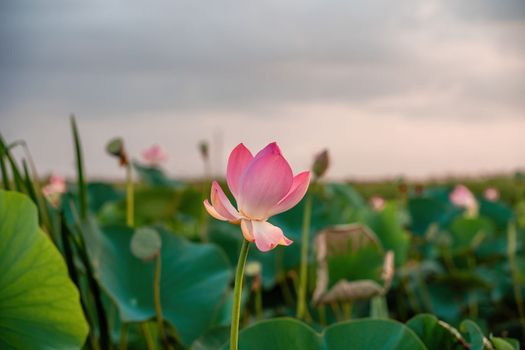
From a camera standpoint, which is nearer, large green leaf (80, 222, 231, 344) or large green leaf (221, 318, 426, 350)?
large green leaf (221, 318, 426, 350)

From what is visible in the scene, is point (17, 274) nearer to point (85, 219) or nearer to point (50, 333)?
point (50, 333)

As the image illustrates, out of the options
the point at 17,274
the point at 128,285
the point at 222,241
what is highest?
the point at 17,274

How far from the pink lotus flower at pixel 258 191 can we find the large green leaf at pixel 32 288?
0.25 metres

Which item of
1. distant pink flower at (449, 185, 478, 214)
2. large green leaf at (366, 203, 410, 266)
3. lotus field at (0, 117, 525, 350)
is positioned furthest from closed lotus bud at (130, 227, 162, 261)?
distant pink flower at (449, 185, 478, 214)

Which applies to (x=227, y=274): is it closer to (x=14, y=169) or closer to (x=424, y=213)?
(x=14, y=169)

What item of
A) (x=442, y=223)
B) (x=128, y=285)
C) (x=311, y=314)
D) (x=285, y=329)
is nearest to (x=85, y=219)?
(x=128, y=285)

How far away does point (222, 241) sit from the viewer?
1493mm

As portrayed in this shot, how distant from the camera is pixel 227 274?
0.98 m

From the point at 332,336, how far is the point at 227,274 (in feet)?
1.26

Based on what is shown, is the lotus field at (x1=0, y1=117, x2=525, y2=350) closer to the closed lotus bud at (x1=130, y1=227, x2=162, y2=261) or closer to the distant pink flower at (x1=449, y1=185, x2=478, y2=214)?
the closed lotus bud at (x1=130, y1=227, x2=162, y2=261)

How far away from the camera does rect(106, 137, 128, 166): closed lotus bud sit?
1038 millimetres

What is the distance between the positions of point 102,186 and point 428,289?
3.22 feet

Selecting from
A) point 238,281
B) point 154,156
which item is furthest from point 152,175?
point 238,281

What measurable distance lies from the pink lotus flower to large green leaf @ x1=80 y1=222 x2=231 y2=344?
1.55 ft
